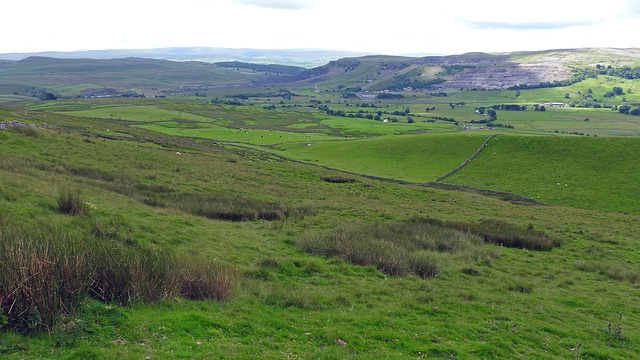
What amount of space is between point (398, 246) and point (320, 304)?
10.8m

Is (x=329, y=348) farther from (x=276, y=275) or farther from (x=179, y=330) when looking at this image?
(x=276, y=275)

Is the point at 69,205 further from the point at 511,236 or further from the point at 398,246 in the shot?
the point at 511,236

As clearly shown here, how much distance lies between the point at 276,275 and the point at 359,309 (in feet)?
15.5

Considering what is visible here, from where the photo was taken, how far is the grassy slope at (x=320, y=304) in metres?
10.4

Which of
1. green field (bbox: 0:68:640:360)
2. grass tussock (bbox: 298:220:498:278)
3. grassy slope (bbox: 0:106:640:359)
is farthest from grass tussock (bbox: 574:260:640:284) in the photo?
grass tussock (bbox: 298:220:498:278)

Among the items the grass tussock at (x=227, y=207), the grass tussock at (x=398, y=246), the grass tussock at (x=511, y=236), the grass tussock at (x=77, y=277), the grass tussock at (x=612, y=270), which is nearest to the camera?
the grass tussock at (x=77, y=277)

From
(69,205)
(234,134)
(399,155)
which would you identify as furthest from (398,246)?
(234,134)

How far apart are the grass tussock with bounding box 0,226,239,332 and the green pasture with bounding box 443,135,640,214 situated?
69.5 m

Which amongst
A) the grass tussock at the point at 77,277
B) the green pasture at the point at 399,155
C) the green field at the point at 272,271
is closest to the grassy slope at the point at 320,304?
the green field at the point at 272,271

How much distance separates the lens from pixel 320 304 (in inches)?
573

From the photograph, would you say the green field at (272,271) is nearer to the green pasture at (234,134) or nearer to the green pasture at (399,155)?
the green pasture at (399,155)

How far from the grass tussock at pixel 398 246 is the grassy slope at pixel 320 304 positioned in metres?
1.04

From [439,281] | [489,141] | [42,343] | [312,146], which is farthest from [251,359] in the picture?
[312,146]

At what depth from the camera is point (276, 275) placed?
17.5 m
